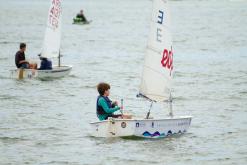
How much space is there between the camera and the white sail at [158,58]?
2045 centimetres

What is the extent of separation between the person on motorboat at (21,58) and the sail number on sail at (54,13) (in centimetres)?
371

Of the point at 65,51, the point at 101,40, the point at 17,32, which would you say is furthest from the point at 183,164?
the point at 17,32

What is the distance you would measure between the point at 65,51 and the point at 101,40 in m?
11.3

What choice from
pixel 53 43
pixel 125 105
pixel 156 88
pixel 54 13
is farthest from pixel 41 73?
pixel 156 88

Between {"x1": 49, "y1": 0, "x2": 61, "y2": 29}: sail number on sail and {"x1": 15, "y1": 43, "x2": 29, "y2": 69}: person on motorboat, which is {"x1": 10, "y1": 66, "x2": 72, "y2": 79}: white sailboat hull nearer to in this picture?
{"x1": 15, "y1": 43, "x2": 29, "y2": 69}: person on motorboat

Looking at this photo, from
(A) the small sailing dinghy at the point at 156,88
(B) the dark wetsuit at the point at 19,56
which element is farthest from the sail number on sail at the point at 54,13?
(A) the small sailing dinghy at the point at 156,88

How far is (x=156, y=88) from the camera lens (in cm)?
2098

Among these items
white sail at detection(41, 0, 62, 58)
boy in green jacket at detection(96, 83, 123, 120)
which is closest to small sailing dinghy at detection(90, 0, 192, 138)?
boy in green jacket at detection(96, 83, 123, 120)

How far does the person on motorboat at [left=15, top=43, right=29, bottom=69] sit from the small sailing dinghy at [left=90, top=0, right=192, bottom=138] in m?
11.7

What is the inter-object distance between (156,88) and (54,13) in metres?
15.6

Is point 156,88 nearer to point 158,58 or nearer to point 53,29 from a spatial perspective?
point 158,58

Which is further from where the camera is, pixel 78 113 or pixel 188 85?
pixel 188 85

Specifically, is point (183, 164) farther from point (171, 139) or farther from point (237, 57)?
point (237, 57)

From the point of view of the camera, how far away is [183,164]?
1856cm
